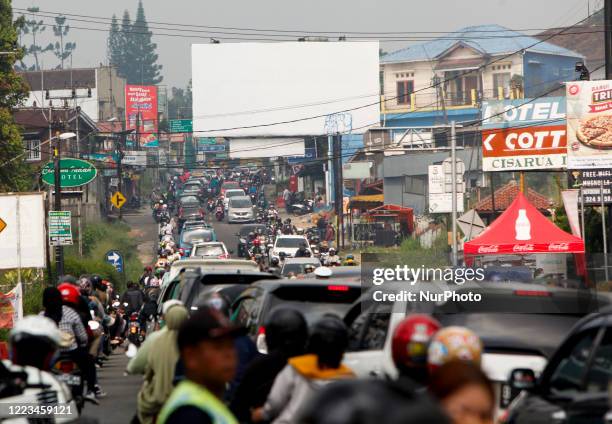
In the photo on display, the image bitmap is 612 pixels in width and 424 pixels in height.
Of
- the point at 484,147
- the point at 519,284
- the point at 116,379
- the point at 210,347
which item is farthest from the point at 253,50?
the point at 210,347

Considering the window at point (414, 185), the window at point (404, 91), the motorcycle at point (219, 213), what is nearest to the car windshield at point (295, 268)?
the window at point (414, 185)

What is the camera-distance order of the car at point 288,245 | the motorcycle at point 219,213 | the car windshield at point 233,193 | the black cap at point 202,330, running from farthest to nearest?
the car windshield at point 233,193, the motorcycle at point 219,213, the car at point 288,245, the black cap at point 202,330

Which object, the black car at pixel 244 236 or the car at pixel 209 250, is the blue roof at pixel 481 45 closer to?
the black car at pixel 244 236

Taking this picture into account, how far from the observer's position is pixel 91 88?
140 metres

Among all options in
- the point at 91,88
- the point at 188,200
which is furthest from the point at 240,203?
the point at 91,88

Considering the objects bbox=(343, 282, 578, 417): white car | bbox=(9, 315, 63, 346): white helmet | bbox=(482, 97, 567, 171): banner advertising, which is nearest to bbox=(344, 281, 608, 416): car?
bbox=(343, 282, 578, 417): white car

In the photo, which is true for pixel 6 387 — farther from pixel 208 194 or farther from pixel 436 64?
pixel 436 64

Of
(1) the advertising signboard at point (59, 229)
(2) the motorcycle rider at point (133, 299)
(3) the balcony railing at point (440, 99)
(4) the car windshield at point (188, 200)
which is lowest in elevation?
(2) the motorcycle rider at point (133, 299)

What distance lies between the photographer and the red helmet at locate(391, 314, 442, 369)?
6086 mm

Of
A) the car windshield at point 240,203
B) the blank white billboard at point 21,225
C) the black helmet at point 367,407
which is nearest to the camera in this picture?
the black helmet at point 367,407

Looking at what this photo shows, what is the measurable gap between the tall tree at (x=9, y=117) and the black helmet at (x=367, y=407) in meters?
50.7

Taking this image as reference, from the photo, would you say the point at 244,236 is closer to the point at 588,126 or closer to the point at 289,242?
the point at 289,242

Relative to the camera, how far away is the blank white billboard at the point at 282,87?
9694 cm

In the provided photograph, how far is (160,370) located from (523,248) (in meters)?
19.4
